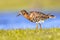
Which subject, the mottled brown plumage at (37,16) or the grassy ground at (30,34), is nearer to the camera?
the grassy ground at (30,34)

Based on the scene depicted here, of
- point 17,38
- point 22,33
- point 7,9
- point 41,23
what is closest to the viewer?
point 17,38

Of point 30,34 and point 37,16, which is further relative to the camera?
point 37,16

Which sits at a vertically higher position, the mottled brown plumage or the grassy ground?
the mottled brown plumage

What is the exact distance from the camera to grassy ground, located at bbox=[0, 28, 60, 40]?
275 centimetres

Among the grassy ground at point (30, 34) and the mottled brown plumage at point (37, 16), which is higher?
the mottled brown plumage at point (37, 16)

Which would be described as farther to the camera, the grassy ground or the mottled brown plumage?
the mottled brown plumage

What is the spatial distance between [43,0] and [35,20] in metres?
0.45

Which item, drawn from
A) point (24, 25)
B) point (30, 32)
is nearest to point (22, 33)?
point (30, 32)

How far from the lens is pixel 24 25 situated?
326cm

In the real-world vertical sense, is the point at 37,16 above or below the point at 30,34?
above

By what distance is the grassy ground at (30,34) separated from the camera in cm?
275

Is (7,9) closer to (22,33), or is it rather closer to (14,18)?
(14,18)

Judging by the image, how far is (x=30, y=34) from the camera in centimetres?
289

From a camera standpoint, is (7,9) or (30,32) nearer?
(30,32)
